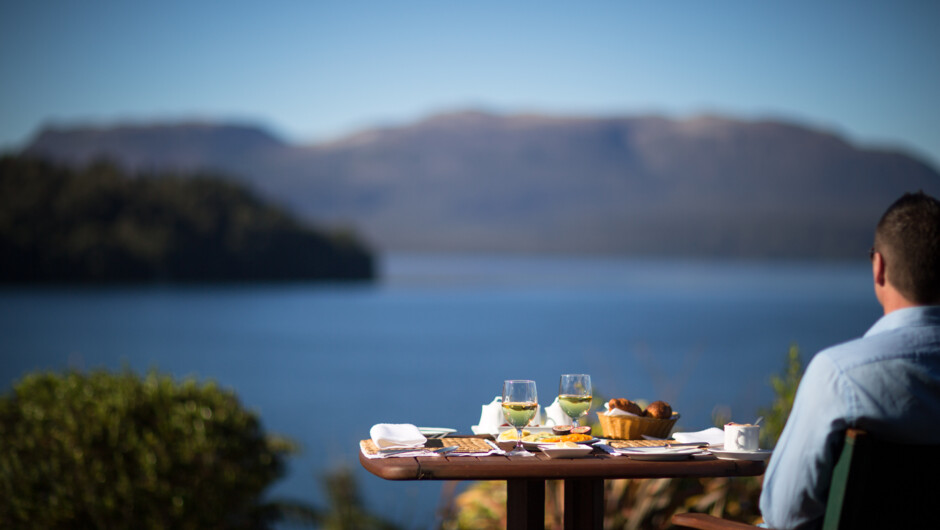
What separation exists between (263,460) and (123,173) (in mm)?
12716

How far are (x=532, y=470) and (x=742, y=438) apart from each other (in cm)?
57

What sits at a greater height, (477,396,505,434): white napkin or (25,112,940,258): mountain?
(25,112,940,258): mountain

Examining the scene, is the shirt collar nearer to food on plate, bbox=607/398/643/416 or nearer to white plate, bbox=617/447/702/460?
white plate, bbox=617/447/702/460

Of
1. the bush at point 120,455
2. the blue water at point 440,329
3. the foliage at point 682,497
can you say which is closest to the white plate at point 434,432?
the foliage at point 682,497

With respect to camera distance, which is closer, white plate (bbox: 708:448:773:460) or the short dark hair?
the short dark hair

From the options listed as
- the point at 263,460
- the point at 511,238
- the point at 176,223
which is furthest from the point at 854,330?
the point at 263,460

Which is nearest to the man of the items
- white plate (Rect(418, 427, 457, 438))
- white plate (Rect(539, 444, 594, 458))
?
white plate (Rect(539, 444, 594, 458))

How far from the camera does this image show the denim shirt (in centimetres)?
153

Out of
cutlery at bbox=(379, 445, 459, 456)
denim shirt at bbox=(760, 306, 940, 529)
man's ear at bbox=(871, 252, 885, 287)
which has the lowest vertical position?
cutlery at bbox=(379, 445, 459, 456)

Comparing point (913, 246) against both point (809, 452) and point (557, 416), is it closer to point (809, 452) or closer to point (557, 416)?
point (809, 452)

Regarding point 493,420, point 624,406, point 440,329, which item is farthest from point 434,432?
point 440,329

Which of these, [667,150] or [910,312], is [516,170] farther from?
[910,312]

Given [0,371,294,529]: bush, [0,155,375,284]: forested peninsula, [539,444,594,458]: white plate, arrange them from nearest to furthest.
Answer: [539,444,594,458]: white plate, [0,371,294,529]: bush, [0,155,375,284]: forested peninsula

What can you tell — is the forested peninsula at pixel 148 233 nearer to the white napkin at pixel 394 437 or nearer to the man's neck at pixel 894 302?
the white napkin at pixel 394 437
